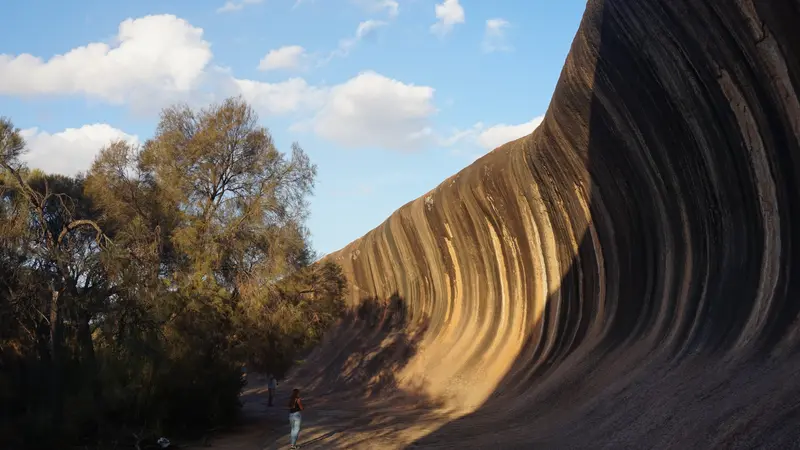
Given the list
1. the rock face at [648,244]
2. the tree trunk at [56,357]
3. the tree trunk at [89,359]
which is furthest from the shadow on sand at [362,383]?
the tree trunk at [56,357]

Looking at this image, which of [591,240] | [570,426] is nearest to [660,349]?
[570,426]

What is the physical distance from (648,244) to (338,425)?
795cm

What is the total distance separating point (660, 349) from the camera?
1208 centimetres

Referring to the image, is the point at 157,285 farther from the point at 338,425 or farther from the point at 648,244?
the point at 648,244

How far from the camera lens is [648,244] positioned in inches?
557

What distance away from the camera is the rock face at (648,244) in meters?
9.45

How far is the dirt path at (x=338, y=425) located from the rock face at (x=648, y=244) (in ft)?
3.02

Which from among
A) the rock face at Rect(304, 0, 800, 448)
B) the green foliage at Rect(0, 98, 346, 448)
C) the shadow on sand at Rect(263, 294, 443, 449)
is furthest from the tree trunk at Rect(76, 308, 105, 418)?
the rock face at Rect(304, 0, 800, 448)

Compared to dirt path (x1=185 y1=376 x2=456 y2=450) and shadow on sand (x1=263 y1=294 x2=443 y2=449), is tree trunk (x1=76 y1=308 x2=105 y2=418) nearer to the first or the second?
dirt path (x1=185 y1=376 x2=456 y2=450)

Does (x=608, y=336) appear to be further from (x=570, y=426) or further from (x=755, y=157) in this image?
(x=755, y=157)

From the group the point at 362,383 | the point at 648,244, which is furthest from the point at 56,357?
the point at 362,383

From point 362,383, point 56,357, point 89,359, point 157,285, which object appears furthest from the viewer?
point 362,383

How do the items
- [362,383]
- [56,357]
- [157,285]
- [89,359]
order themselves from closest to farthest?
[56,357] → [89,359] → [157,285] → [362,383]

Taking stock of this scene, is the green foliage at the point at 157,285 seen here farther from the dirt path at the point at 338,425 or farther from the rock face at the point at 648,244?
the rock face at the point at 648,244
